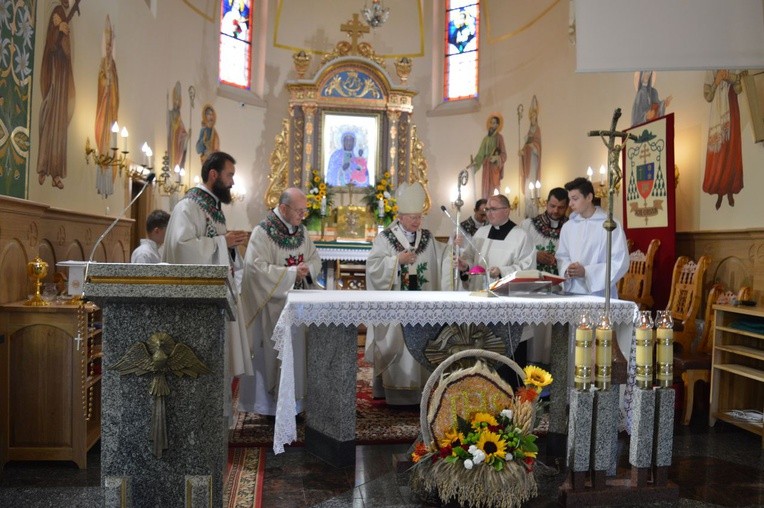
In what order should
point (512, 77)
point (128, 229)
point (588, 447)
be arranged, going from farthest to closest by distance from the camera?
point (512, 77), point (128, 229), point (588, 447)

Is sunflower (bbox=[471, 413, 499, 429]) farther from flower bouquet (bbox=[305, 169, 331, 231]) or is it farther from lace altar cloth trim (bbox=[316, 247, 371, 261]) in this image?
flower bouquet (bbox=[305, 169, 331, 231])

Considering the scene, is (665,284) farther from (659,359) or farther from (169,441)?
(169,441)

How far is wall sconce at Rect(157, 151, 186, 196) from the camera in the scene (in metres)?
9.27

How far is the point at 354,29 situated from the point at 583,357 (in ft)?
35.2

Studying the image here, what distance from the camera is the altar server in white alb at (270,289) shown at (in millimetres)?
5309

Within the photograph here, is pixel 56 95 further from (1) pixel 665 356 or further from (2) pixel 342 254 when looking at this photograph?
(2) pixel 342 254

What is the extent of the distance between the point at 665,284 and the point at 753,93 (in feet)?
6.83

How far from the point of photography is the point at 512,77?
1257cm

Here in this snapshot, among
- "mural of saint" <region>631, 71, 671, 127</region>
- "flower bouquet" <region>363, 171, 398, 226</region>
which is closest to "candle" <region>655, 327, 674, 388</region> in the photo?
"mural of saint" <region>631, 71, 671, 127</region>

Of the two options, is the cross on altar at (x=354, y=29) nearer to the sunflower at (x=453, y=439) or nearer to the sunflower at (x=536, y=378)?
the sunflower at (x=536, y=378)

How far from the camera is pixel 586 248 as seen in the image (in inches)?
229

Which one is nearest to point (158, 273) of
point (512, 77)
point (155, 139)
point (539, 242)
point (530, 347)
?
point (530, 347)

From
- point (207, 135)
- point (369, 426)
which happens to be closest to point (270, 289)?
point (369, 426)

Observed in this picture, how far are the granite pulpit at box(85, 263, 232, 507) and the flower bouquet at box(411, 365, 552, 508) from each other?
1157 millimetres
